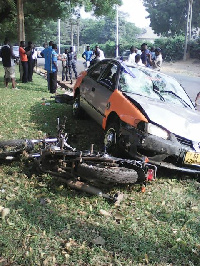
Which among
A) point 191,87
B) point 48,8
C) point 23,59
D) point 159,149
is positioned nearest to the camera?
point 159,149

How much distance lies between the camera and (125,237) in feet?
10.5

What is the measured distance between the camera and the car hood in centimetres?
433

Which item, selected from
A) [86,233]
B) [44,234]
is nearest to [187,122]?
[86,233]

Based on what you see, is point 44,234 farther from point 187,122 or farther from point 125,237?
point 187,122

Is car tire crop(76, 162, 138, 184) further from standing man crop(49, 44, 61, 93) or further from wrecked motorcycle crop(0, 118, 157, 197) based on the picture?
standing man crop(49, 44, 61, 93)

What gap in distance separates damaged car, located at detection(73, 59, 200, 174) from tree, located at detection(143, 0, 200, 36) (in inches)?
2014

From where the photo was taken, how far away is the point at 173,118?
4.50 meters

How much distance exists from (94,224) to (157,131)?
1563 mm

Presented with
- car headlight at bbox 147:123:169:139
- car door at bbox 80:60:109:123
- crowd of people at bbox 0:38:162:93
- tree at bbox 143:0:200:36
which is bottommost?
car headlight at bbox 147:123:169:139

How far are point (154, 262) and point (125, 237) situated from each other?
1.38 ft

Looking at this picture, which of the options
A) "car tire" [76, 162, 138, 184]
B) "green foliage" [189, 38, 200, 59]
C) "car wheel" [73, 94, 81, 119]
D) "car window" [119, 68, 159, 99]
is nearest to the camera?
"car tire" [76, 162, 138, 184]

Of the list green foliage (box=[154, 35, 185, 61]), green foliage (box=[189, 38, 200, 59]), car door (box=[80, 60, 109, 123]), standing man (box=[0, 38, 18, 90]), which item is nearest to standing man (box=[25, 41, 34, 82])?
standing man (box=[0, 38, 18, 90])

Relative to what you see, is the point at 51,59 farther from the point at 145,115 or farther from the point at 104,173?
the point at 104,173

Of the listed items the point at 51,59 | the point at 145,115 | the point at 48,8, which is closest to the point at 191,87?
the point at 51,59
